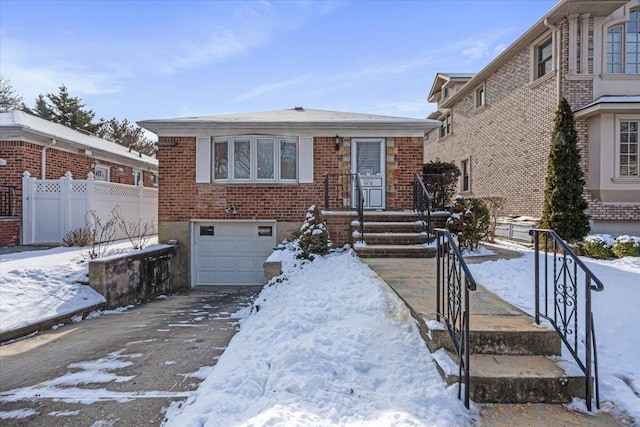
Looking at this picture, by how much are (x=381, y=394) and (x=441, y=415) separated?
19.1 inches

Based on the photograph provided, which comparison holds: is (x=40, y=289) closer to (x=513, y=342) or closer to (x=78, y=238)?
(x=78, y=238)

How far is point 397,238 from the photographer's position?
8.24m

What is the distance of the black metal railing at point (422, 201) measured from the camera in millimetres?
8586

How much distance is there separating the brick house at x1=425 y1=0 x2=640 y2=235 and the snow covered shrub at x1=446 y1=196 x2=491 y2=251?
392 centimetres

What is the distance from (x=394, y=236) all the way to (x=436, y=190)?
2.86m

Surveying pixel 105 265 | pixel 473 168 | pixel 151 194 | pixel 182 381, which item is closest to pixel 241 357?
pixel 182 381

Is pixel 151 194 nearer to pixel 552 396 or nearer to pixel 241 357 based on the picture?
pixel 241 357

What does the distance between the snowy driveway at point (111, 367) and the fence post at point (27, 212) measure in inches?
206

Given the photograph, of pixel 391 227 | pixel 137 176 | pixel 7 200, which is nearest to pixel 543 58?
pixel 391 227

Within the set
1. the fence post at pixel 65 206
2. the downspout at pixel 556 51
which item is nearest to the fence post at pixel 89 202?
the fence post at pixel 65 206

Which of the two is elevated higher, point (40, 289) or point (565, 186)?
point (565, 186)

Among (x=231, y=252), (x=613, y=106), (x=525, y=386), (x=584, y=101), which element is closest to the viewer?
(x=525, y=386)

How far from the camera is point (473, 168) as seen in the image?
687 inches

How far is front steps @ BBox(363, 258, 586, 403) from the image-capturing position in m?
2.89
